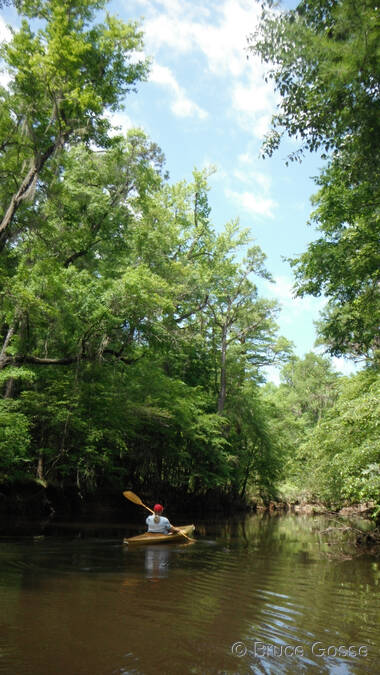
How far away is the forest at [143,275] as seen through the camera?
8841 millimetres

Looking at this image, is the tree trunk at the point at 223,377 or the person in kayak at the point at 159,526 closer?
the person in kayak at the point at 159,526

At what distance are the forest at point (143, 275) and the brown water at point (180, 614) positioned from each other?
3.37 meters

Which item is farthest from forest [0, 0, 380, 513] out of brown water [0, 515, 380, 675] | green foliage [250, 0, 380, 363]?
brown water [0, 515, 380, 675]

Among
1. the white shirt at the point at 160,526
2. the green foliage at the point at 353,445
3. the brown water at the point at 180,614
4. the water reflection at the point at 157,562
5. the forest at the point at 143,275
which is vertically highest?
the forest at the point at 143,275

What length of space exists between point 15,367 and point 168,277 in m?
10.8

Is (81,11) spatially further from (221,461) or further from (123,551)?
(221,461)

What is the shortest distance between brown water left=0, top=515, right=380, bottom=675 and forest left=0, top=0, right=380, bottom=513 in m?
3.37

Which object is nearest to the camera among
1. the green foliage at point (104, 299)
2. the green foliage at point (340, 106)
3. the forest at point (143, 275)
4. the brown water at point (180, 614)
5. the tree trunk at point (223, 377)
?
the brown water at point (180, 614)

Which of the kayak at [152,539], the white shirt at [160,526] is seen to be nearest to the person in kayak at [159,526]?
the white shirt at [160,526]

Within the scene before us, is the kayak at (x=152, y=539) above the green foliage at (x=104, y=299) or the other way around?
the other way around

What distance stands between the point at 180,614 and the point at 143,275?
1176 cm

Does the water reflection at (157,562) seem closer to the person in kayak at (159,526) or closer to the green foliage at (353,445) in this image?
the person in kayak at (159,526)

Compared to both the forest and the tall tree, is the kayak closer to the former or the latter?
the forest

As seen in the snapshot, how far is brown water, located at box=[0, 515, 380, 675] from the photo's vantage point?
390cm
